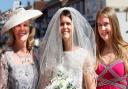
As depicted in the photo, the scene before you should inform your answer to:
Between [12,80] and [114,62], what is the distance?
116 cm

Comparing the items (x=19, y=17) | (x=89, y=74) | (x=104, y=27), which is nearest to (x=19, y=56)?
(x=19, y=17)

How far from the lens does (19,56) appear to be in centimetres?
531

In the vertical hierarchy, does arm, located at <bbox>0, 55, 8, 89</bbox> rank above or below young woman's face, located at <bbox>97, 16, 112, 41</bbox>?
below

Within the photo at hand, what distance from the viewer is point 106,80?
5469mm

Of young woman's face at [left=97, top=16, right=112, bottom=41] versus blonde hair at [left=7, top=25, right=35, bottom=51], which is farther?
young woman's face at [left=97, top=16, right=112, bottom=41]

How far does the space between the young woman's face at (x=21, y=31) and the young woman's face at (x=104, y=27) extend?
0.82 metres

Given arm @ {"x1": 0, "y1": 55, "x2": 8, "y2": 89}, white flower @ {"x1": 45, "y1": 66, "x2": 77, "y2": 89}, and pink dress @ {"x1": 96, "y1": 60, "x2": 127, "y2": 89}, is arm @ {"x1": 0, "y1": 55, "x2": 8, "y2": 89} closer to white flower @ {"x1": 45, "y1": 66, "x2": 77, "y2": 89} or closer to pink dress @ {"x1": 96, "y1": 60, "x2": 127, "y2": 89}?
white flower @ {"x1": 45, "y1": 66, "x2": 77, "y2": 89}

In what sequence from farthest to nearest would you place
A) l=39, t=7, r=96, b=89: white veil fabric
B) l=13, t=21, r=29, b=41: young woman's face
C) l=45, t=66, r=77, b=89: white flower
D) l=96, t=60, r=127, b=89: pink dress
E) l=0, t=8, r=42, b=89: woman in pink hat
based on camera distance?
l=96, t=60, r=127, b=89: pink dress < l=13, t=21, r=29, b=41: young woman's face < l=0, t=8, r=42, b=89: woman in pink hat < l=39, t=7, r=96, b=89: white veil fabric < l=45, t=66, r=77, b=89: white flower

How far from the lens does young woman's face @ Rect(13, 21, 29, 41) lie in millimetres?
A: 5328

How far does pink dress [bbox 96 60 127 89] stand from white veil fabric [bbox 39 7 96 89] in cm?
35

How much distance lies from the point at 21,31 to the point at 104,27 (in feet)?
3.05

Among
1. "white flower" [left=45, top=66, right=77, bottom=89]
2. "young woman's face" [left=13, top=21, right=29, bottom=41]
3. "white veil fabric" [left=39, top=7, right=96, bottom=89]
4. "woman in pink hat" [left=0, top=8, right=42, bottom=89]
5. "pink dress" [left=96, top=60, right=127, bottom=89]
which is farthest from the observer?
"pink dress" [left=96, top=60, right=127, bottom=89]

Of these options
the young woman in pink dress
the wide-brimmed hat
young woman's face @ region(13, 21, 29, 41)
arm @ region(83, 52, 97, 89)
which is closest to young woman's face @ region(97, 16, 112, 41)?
the young woman in pink dress

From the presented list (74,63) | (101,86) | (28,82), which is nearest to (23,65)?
(28,82)
